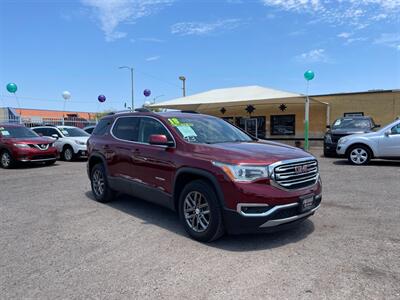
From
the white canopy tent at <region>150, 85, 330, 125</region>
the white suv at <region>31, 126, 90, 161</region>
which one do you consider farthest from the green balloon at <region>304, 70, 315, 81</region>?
Result: the white suv at <region>31, 126, 90, 161</region>

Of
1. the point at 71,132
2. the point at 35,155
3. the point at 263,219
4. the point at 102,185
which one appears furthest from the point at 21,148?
the point at 263,219

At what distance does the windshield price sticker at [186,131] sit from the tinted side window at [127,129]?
1.05 meters

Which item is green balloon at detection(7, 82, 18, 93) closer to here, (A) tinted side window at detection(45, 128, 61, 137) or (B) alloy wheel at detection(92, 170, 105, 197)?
(A) tinted side window at detection(45, 128, 61, 137)

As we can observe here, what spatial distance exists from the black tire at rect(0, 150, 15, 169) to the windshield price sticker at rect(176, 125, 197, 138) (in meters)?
9.55

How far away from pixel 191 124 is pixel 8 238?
3093 mm

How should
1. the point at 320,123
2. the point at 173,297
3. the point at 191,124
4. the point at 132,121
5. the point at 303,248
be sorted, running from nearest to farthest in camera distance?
the point at 173,297 → the point at 303,248 → the point at 191,124 → the point at 132,121 → the point at 320,123

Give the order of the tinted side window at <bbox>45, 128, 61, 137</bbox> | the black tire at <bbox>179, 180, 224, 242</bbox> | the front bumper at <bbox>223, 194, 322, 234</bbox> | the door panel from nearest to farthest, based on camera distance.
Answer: the front bumper at <bbox>223, 194, 322, 234</bbox>
the black tire at <bbox>179, 180, 224, 242</bbox>
the door panel
the tinted side window at <bbox>45, 128, 61, 137</bbox>

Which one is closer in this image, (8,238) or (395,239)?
(395,239)

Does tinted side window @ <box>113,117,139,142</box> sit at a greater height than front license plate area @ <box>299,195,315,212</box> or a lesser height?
greater

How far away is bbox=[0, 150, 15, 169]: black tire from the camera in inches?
486

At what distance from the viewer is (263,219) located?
158 inches

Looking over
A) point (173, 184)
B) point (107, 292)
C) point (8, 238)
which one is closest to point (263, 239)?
point (173, 184)

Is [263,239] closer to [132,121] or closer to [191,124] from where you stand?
[191,124]

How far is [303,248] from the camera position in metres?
4.23
